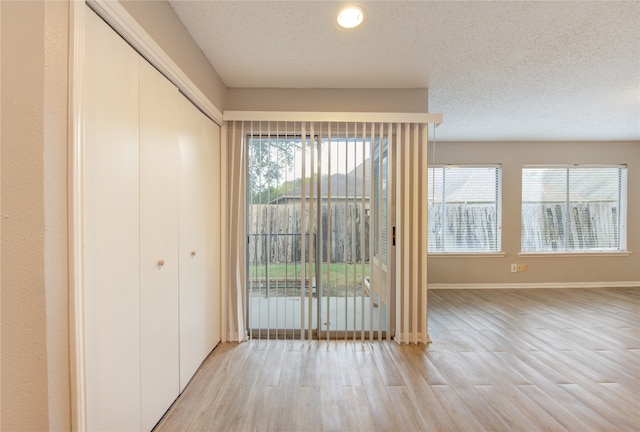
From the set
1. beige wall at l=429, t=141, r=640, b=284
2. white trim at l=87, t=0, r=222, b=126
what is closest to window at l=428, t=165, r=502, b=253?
beige wall at l=429, t=141, r=640, b=284

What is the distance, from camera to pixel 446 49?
1.97 metres

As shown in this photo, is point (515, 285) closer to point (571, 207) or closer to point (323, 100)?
point (571, 207)

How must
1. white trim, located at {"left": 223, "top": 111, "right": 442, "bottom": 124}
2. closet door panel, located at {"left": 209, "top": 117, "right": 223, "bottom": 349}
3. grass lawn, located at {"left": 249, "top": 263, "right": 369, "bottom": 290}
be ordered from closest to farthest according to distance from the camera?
1. closet door panel, located at {"left": 209, "top": 117, "right": 223, "bottom": 349}
2. white trim, located at {"left": 223, "top": 111, "right": 442, "bottom": 124}
3. grass lawn, located at {"left": 249, "top": 263, "right": 369, "bottom": 290}

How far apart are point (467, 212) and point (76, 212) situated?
16.0 ft

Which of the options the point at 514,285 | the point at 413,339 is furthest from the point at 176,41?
the point at 514,285

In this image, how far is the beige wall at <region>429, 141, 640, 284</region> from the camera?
4379 mm

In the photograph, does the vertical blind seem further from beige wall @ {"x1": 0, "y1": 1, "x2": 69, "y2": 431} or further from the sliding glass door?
beige wall @ {"x1": 0, "y1": 1, "x2": 69, "y2": 431}

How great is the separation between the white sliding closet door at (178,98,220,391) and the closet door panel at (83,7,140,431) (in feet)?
1.63

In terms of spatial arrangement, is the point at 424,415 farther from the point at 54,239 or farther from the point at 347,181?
the point at 54,239

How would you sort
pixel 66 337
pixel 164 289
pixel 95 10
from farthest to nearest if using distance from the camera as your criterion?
pixel 164 289
pixel 95 10
pixel 66 337

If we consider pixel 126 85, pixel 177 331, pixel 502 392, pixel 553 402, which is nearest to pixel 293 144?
pixel 126 85

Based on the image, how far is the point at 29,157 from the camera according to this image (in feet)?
2.74

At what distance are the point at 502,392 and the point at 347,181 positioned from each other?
2.00 metres

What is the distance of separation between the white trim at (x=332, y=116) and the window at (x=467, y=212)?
7.23 feet
